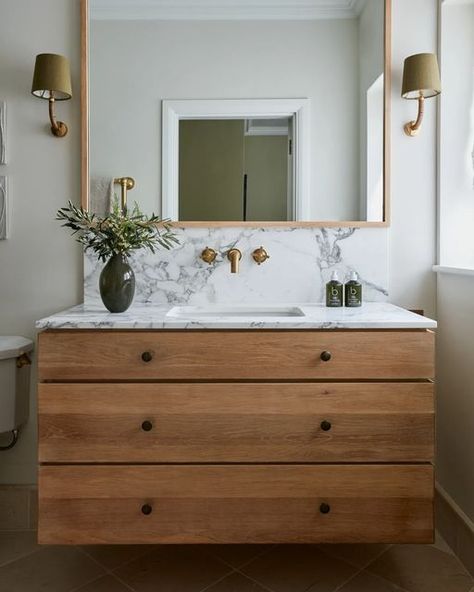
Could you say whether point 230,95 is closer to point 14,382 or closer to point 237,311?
point 237,311

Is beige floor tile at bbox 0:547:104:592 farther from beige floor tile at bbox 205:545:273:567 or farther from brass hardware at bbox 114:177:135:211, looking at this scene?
brass hardware at bbox 114:177:135:211

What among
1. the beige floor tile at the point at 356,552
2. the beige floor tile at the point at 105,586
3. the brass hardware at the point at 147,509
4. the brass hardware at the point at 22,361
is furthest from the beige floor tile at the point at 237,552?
the brass hardware at the point at 22,361

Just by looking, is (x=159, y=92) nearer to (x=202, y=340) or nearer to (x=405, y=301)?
(x=202, y=340)

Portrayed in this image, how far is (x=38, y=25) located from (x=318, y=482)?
1.94m

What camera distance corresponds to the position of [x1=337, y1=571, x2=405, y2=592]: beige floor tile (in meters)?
1.67

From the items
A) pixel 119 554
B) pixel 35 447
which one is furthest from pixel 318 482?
pixel 35 447

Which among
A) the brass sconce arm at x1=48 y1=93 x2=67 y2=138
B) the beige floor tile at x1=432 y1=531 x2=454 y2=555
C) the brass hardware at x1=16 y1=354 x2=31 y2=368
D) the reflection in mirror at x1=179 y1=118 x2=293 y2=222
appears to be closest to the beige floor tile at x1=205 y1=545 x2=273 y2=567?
the beige floor tile at x1=432 y1=531 x2=454 y2=555

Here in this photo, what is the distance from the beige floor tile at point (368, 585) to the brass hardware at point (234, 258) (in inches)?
44.3

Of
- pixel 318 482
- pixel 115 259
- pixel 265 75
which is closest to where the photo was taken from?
pixel 318 482

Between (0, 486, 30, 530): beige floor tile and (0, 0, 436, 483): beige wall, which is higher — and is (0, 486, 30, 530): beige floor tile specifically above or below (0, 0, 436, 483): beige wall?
below

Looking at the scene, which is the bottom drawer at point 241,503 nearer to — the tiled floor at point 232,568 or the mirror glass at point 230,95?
the tiled floor at point 232,568

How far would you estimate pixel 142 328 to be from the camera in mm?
1568

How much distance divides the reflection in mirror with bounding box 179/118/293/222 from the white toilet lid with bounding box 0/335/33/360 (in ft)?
2.49

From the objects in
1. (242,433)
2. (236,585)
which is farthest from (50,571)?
(242,433)
